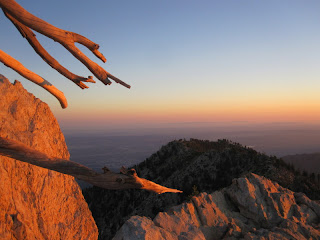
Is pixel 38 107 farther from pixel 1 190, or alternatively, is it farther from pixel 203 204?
pixel 203 204

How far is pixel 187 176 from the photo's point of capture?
26.0m

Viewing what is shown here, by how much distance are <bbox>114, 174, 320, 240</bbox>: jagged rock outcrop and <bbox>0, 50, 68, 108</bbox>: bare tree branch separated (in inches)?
148

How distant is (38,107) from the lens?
515 centimetres

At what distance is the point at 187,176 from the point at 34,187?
2268cm

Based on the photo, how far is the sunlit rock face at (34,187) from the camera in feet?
13.0

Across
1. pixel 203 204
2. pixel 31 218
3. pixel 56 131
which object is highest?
pixel 56 131

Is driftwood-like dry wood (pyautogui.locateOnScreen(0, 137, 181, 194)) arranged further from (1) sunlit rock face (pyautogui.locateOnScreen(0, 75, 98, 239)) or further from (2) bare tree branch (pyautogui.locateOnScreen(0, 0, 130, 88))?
(2) bare tree branch (pyautogui.locateOnScreen(0, 0, 130, 88))

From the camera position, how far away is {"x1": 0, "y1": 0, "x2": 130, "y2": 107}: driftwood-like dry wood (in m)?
3.25

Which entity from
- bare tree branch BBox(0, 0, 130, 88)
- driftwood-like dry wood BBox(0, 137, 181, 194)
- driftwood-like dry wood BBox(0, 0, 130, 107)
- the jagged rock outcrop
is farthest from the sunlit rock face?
bare tree branch BBox(0, 0, 130, 88)

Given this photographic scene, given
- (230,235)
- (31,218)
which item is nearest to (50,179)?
(31,218)

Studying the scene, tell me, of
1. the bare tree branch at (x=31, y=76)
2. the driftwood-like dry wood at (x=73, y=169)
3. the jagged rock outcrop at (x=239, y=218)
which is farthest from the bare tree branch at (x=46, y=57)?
the jagged rock outcrop at (x=239, y=218)

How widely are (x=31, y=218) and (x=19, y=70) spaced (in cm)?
262

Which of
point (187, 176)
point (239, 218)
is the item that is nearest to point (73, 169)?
point (239, 218)

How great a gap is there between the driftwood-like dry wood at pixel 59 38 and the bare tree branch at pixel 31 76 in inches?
18.4
